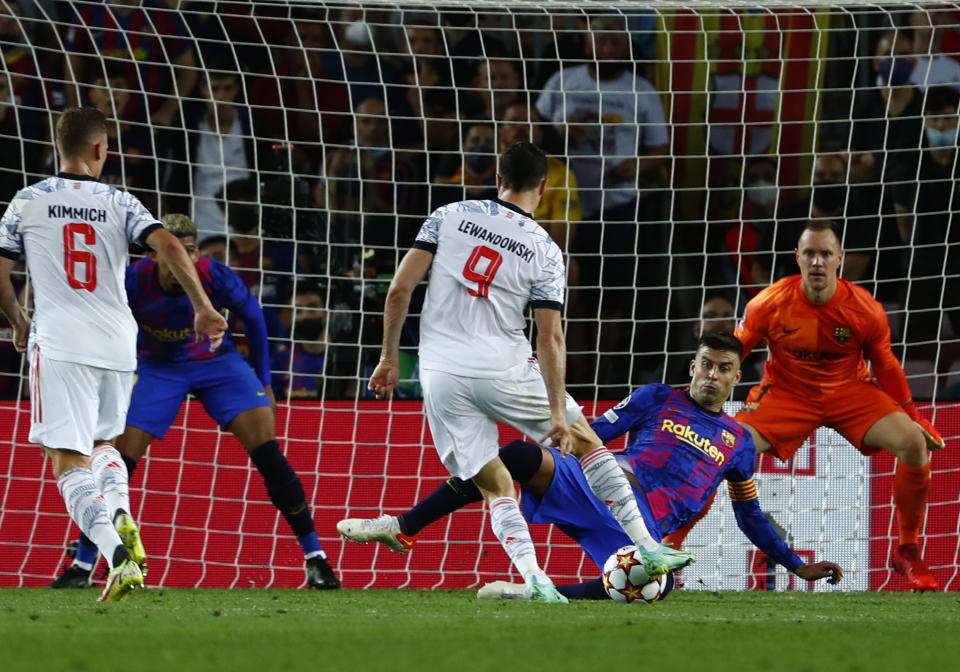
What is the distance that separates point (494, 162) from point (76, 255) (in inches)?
163

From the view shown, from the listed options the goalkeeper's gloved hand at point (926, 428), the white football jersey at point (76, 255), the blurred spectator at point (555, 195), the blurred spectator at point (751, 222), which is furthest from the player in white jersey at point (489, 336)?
the blurred spectator at point (751, 222)

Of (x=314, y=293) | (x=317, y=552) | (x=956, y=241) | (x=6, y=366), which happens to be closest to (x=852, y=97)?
(x=956, y=241)

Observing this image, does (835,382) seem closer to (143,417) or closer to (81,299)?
A: (143,417)

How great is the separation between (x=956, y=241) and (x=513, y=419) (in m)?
5.02

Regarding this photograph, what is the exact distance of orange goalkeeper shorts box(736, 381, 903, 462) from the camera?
7129 mm

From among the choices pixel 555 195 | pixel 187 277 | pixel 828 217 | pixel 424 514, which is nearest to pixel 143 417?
pixel 424 514

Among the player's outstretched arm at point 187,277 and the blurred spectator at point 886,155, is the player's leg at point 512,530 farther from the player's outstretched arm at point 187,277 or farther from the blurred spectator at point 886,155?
the blurred spectator at point 886,155

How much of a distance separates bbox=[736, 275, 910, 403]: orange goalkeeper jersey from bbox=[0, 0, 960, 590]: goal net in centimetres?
67

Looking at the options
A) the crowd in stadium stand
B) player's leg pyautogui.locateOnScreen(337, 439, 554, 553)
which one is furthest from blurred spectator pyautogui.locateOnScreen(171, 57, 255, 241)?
player's leg pyautogui.locateOnScreen(337, 439, 554, 553)

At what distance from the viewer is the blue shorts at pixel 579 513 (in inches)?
234

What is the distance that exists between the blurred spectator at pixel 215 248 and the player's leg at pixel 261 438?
6.05 ft

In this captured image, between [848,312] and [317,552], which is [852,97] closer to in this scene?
[848,312]

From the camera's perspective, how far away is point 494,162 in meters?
9.01

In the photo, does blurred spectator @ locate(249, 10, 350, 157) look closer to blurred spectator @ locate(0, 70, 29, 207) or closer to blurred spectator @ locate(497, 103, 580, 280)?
blurred spectator @ locate(497, 103, 580, 280)
